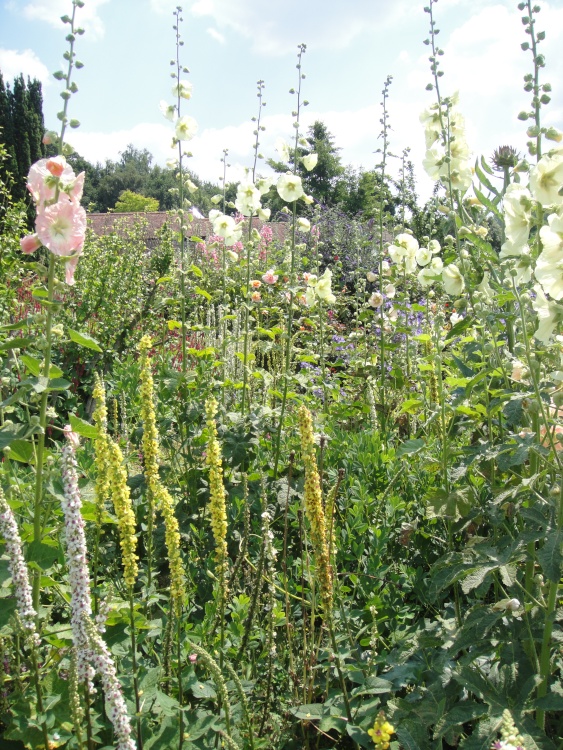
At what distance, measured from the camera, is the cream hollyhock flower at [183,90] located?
3592 millimetres

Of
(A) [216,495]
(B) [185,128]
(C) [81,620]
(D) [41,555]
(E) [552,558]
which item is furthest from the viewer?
(B) [185,128]

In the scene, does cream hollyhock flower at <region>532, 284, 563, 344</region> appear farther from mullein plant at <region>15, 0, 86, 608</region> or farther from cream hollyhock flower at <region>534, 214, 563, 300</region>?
mullein plant at <region>15, 0, 86, 608</region>

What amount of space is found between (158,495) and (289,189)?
254 centimetres

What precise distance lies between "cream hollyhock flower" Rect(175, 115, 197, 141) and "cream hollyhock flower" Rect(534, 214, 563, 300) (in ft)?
8.50

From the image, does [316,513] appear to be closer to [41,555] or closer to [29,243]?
[41,555]

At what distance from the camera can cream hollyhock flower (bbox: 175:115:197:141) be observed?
11.5ft

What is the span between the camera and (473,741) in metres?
1.37

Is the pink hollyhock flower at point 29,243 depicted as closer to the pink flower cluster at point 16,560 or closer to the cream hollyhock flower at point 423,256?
the pink flower cluster at point 16,560

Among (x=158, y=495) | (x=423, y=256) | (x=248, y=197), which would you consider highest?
(x=248, y=197)

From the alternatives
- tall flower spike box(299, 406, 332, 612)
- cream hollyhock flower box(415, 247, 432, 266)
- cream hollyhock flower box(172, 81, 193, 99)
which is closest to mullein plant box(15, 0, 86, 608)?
tall flower spike box(299, 406, 332, 612)

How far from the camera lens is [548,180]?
153 cm

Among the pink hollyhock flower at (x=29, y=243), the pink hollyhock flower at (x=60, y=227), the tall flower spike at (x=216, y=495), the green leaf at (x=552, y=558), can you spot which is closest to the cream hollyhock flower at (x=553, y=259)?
the green leaf at (x=552, y=558)

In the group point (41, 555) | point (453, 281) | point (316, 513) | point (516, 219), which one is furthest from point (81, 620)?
point (453, 281)

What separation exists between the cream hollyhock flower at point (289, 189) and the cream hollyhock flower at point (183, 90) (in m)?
0.75
